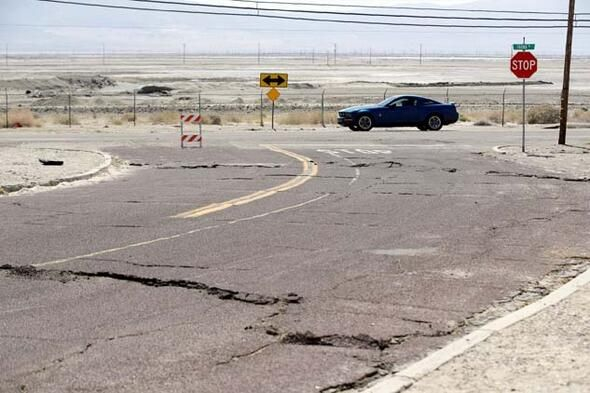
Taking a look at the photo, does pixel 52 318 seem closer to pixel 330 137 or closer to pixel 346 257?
pixel 346 257

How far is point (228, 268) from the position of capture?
Answer: 9.97 metres

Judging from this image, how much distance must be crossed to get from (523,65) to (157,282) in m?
20.7

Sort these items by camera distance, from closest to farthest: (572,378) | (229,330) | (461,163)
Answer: (572,378) < (229,330) < (461,163)

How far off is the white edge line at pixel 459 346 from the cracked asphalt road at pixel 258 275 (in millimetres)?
204

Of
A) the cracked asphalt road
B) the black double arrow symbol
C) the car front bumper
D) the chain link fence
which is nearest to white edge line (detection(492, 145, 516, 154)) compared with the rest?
the cracked asphalt road

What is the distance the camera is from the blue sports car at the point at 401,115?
4031 cm

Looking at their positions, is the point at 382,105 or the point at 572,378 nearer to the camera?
the point at 572,378

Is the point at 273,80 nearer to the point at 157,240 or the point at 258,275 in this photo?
the point at 157,240

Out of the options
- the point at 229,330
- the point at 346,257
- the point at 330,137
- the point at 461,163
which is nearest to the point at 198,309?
the point at 229,330

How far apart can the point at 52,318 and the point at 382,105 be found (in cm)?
3369

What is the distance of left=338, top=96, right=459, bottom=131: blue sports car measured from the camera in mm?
→ 40312

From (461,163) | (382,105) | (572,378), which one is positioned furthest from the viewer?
(382,105)

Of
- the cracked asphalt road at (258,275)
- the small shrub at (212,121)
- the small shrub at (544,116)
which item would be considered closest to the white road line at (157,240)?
the cracked asphalt road at (258,275)

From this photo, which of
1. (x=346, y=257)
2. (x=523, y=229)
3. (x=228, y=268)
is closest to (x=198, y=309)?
(x=228, y=268)
